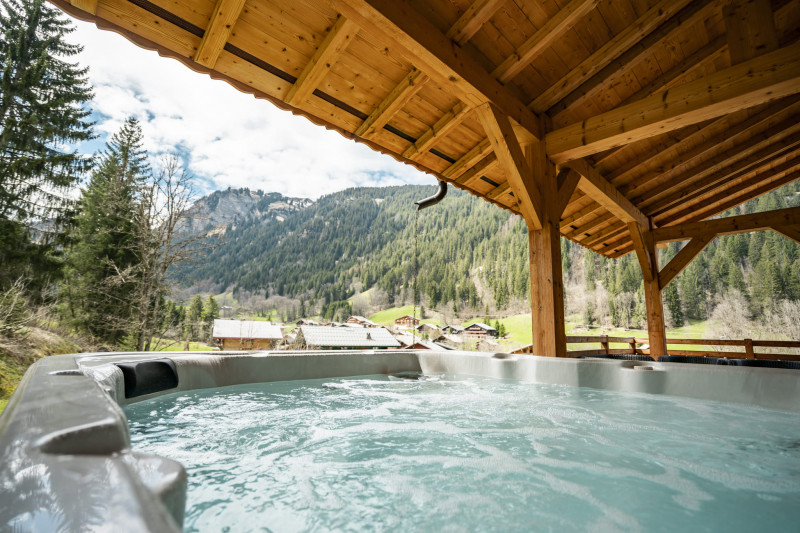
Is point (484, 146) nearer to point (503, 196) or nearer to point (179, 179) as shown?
point (503, 196)

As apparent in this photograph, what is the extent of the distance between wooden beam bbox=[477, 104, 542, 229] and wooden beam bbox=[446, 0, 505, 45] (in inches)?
18.8

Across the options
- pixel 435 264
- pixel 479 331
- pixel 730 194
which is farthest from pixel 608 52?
pixel 435 264

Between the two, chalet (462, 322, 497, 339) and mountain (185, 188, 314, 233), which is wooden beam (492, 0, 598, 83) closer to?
chalet (462, 322, 497, 339)

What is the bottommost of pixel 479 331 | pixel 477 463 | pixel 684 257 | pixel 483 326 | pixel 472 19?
pixel 479 331

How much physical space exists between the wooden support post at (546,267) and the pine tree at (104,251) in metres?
7.88

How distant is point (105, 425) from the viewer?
0.50 m

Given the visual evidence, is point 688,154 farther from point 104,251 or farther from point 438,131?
point 104,251

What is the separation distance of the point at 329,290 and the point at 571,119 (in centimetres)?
4940

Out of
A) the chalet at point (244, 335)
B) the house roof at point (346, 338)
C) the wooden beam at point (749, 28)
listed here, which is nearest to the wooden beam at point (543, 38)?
the wooden beam at point (749, 28)

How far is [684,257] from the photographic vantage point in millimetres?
5020

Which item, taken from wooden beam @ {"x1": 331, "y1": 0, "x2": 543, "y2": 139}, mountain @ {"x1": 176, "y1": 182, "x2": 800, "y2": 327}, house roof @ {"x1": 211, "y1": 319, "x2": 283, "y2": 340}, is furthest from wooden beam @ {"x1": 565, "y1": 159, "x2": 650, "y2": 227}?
house roof @ {"x1": 211, "y1": 319, "x2": 283, "y2": 340}

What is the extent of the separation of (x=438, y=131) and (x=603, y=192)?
82.5 inches

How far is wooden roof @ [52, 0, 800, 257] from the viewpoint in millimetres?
2072

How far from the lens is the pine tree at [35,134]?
6824mm
